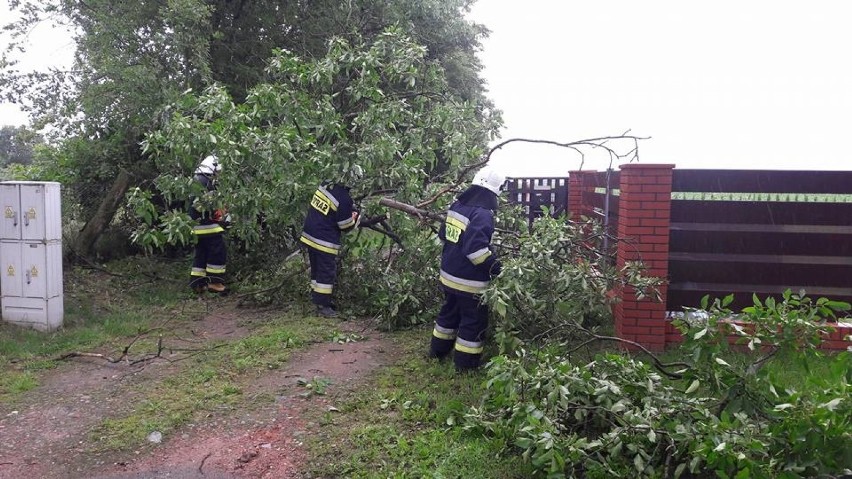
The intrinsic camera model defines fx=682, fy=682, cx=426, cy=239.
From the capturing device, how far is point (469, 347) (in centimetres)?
511

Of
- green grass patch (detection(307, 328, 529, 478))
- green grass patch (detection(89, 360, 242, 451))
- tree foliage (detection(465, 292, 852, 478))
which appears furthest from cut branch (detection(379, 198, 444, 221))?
tree foliage (detection(465, 292, 852, 478))

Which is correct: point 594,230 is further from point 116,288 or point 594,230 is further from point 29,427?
point 116,288

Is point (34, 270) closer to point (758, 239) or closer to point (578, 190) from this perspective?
point (758, 239)

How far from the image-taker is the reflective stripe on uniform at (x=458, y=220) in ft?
16.7

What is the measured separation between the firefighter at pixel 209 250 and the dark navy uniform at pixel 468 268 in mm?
3647

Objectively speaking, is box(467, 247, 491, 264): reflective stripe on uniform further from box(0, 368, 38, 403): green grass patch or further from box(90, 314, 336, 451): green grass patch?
box(0, 368, 38, 403): green grass patch

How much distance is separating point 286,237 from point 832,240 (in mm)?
5907

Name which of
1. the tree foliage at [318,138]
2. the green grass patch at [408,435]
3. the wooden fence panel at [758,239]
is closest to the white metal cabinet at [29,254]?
the tree foliage at [318,138]

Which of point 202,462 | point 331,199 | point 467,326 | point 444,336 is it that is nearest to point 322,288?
point 331,199

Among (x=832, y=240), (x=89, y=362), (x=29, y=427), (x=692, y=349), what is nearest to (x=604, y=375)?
(x=692, y=349)

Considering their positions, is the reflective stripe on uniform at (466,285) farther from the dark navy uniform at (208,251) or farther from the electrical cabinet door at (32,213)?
the electrical cabinet door at (32,213)

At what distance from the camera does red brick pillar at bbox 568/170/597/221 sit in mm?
8984

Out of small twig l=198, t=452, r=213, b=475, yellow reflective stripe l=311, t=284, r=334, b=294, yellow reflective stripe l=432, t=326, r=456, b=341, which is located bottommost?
small twig l=198, t=452, r=213, b=475

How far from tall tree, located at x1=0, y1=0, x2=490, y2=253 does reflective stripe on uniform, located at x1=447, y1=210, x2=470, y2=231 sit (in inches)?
102
